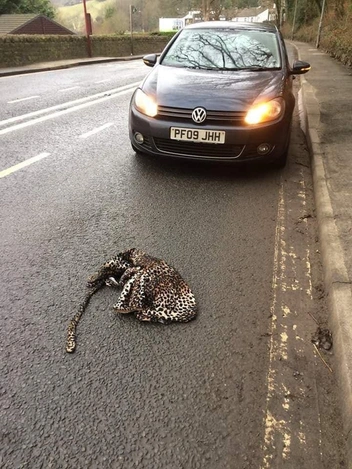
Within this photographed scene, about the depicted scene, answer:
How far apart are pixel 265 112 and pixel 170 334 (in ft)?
9.58

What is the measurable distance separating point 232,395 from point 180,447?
0.38 metres

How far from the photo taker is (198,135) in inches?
167

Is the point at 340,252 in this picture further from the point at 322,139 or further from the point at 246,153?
the point at 322,139

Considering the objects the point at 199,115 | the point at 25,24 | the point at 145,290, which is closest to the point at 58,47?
the point at 25,24

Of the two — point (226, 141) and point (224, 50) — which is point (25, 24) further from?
point (226, 141)

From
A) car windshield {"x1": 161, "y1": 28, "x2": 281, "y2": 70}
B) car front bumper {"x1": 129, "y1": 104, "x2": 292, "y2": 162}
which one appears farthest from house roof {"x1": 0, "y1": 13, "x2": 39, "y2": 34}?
car front bumper {"x1": 129, "y1": 104, "x2": 292, "y2": 162}

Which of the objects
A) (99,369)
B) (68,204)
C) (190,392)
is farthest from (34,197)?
(190,392)

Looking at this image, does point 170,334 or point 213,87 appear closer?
point 170,334

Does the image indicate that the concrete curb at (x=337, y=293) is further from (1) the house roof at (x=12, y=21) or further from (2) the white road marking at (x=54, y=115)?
(1) the house roof at (x=12, y=21)

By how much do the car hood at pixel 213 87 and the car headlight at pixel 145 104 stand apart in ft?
0.21

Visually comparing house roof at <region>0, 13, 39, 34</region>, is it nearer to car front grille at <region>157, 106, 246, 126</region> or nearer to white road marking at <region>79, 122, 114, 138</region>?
white road marking at <region>79, 122, 114, 138</region>

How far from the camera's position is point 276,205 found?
4012mm

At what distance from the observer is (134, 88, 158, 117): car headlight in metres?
4.40

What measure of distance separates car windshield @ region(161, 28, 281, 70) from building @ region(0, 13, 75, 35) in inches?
1262
